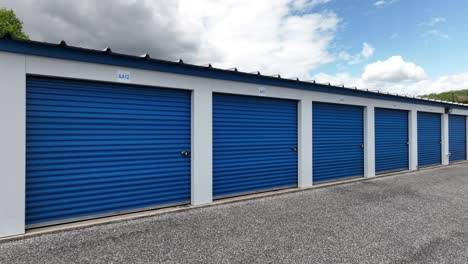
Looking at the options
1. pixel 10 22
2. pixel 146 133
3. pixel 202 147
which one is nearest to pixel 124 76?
pixel 146 133

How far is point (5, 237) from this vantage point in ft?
12.7

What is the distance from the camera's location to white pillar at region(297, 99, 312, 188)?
746 centimetres

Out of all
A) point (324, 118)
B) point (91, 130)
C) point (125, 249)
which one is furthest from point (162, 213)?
point (324, 118)

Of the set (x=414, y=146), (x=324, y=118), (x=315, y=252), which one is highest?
(x=324, y=118)

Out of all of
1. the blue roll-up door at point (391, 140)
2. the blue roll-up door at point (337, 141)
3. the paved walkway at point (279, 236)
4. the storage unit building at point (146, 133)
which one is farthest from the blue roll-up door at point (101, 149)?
the blue roll-up door at point (391, 140)

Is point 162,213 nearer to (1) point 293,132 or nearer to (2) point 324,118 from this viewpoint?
(1) point 293,132

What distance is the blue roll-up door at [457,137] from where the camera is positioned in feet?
43.2

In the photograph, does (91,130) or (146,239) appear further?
(91,130)

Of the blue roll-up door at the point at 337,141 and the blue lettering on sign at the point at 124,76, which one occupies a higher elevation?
the blue lettering on sign at the point at 124,76

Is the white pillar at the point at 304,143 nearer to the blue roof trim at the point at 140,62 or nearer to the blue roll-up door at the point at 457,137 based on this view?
the blue roof trim at the point at 140,62

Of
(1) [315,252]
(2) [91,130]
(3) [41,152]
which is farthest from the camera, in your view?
(2) [91,130]

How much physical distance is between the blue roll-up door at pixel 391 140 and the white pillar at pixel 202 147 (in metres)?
6.91

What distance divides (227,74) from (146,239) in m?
3.90

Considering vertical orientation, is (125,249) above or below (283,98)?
below
